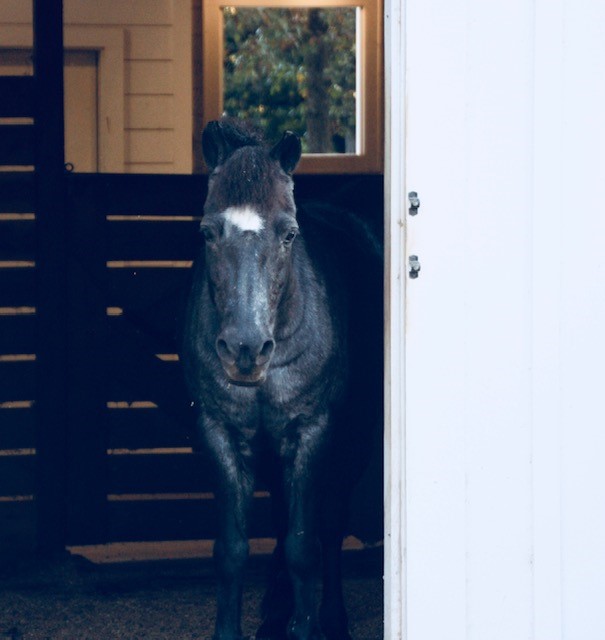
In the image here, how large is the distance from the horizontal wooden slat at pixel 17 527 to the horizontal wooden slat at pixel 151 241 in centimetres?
129

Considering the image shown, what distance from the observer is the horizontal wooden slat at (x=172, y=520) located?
6.59 meters

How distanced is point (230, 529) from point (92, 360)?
7.05ft

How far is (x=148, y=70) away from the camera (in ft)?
26.6

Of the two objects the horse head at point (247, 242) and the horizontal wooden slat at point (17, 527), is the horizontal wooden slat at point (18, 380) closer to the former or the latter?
the horizontal wooden slat at point (17, 527)

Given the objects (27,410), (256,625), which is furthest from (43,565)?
(256,625)

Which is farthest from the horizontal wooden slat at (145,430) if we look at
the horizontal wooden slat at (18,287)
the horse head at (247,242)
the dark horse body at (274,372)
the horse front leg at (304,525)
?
the horse head at (247,242)

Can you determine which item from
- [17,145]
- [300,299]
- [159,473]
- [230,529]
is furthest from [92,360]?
[230,529]

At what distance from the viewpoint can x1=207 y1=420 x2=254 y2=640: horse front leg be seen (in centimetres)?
461

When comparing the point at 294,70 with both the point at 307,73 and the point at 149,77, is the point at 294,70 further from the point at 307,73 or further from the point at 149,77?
the point at 149,77
